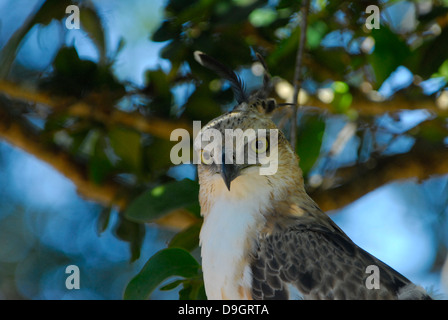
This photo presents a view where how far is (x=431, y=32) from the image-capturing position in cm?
454

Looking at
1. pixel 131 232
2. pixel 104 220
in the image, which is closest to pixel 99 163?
pixel 104 220

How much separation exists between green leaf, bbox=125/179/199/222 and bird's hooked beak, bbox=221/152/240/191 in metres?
0.49

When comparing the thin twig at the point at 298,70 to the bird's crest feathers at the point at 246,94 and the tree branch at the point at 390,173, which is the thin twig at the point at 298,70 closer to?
the bird's crest feathers at the point at 246,94

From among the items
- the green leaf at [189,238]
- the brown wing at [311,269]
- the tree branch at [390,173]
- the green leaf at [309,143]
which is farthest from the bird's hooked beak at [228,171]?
the tree branch at [390,173]

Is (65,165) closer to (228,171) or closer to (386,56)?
(228,171)

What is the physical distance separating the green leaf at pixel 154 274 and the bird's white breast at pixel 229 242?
165 mm

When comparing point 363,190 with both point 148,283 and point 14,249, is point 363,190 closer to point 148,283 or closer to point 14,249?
point 148,283

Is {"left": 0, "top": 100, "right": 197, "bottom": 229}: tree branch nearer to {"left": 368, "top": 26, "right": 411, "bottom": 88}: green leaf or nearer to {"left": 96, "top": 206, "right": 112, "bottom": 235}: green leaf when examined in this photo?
{"left": 96, "top": 206, "right": 112, "bottom": 235}: green leaf

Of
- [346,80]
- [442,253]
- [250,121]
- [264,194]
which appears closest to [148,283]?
[264,194]

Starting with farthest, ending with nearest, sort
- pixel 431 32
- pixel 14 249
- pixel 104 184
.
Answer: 1. pixel 14 249
2. pixel 104 184
3. pixel 431 32

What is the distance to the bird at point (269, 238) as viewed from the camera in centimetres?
322

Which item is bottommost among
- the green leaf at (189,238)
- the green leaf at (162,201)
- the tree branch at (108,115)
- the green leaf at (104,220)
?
the green leaf at (189,238)

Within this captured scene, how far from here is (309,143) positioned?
4219mm

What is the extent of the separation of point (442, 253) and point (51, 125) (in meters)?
4.76
